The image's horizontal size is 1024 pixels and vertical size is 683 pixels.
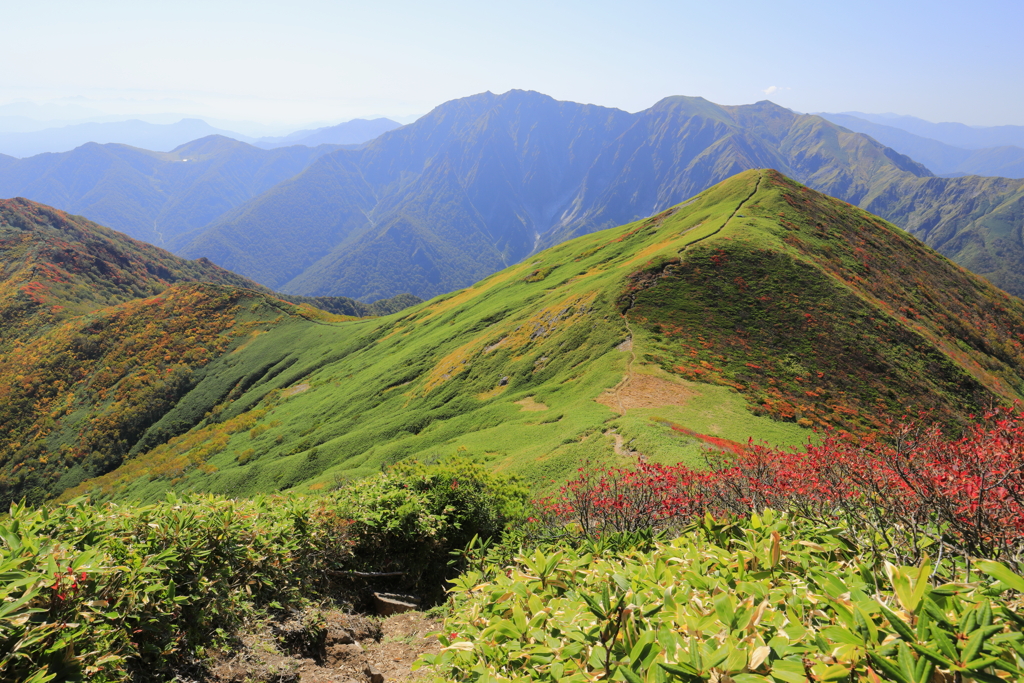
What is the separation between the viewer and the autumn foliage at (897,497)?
4688 millimetres

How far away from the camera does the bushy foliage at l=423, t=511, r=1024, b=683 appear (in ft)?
7.04

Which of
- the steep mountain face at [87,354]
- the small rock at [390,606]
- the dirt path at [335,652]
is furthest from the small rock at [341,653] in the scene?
the steep mountain face at [87,354]

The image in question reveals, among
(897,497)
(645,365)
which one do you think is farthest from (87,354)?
(897,497)

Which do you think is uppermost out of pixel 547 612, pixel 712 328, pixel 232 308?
pixel 547 612

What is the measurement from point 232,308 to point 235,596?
114 metres

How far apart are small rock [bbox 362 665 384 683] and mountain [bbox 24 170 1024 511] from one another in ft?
42.8

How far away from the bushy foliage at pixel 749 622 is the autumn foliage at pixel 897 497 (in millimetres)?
1132

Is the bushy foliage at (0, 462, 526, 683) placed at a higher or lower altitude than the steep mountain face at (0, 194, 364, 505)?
higher

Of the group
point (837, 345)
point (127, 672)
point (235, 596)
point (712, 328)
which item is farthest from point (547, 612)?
point (837, 345)

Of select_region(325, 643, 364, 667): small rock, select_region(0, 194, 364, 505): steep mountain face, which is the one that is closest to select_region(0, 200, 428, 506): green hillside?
select_region(0, 194, 364, 505): steep mountain face

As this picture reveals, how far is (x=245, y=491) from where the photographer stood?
141ft

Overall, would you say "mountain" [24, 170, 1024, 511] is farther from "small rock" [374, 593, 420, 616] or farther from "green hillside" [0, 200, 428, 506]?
"small rock" [374, 593, 420, 616]

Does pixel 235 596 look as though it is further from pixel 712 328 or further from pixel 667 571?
pixel 712 328

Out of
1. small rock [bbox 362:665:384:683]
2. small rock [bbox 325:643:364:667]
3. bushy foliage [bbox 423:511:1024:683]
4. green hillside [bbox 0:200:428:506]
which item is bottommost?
green hillside [bbox 0:200:428:506]
